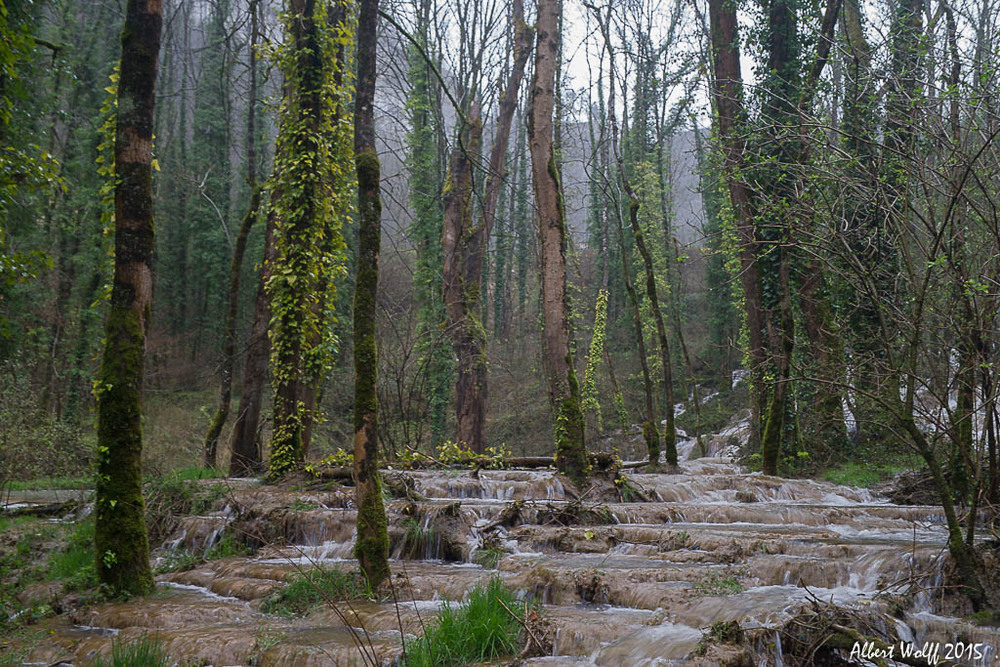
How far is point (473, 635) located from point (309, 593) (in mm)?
2370

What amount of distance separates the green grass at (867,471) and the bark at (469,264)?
785 cm

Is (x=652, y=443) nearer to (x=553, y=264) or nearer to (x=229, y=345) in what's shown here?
(x=553, y=264)

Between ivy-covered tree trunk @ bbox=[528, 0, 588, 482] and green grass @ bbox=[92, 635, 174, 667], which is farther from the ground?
ivy-covered tree trunk @ bbox=[528, 0, 588, 482]

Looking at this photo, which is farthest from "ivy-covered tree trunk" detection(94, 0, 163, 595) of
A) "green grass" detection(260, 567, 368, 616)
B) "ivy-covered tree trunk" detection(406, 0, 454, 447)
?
"ivy-covered tree trunk" detection(406, 0, 454, 447)

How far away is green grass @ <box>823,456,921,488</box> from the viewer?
1262cm

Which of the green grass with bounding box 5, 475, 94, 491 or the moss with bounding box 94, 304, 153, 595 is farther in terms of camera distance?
the green grass with bounding box 5, 475, 94, 491

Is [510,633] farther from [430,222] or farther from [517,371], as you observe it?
[517,371]

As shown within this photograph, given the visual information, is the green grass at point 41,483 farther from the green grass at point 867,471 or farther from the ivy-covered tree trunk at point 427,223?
the green grass at point 867,471

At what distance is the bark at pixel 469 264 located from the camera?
54.7ft

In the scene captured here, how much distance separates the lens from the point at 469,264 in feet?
57.9

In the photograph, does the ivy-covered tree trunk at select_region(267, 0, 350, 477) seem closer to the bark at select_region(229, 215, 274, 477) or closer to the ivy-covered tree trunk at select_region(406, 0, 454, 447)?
the bark at select_region(229, 215, 274, 477)

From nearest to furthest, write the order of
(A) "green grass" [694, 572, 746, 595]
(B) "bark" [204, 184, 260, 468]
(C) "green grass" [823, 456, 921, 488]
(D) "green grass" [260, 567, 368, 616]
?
(A) "green grass" [694, 572, 746, 595], (D) "green grass" [260, 567, 368, 616], (C) "green grass" [823, 456, 921, 488], (B) "bark" [204, 184, 260, 468]

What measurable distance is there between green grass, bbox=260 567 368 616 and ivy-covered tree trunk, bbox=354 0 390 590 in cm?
24

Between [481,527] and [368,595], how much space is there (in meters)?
2.88
